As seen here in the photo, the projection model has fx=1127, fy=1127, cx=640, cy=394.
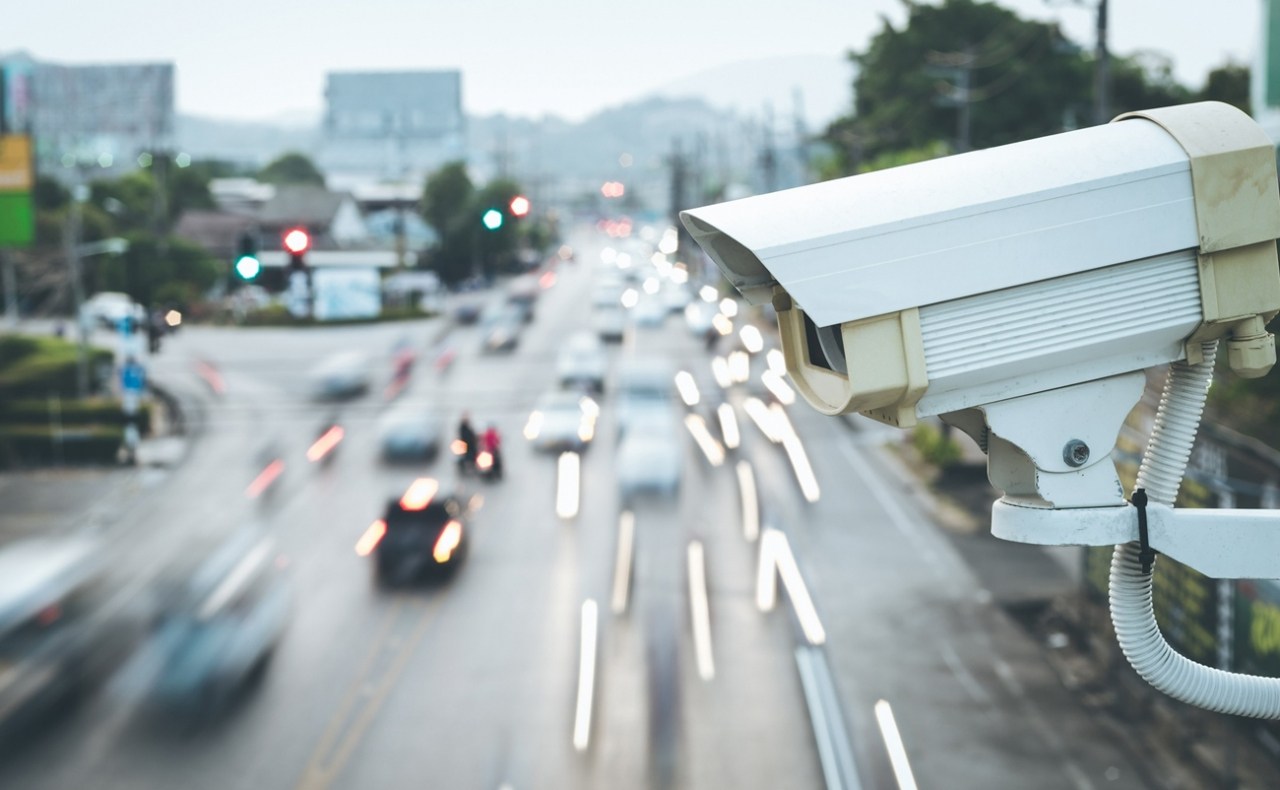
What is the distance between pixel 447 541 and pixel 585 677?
5.64 meters

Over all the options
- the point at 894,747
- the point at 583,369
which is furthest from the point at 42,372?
the point at 894,747

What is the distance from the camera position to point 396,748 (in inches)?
512

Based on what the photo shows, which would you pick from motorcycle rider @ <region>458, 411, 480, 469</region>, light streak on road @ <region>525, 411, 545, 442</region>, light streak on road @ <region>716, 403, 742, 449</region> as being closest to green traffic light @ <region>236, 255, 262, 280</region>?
motorcycle rider @ <region>458, 411, 480, 469</region>

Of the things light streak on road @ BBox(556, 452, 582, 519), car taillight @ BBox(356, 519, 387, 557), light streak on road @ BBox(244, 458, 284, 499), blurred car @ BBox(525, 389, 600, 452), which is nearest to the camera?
car taillight @ BBox(356, 519, 387, 557)

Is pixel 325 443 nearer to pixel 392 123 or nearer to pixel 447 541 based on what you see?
pixel 447 541

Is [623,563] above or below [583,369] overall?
below

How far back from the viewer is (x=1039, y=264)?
11.6 feet

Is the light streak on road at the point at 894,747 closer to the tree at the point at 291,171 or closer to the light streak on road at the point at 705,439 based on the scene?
the light streak on road at the point at 705,439

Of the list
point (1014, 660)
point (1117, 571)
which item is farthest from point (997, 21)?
point (1117, 571)

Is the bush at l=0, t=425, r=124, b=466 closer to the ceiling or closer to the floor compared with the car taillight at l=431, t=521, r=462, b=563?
closer to the ceiling

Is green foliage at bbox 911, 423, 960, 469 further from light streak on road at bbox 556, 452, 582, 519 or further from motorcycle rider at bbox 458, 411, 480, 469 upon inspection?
motorcycle rider at bbox 458, 411, 480, 469

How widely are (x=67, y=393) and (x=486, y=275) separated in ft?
139

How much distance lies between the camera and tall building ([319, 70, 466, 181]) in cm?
9888

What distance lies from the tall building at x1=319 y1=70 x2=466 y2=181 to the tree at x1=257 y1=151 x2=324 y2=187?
5.52 m
